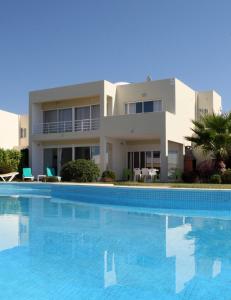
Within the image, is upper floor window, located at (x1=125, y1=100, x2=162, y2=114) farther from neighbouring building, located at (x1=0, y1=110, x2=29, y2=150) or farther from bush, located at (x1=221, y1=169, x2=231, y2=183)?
neighbouring building, located at (x1=0, y1=110, x2=29, y2=150)

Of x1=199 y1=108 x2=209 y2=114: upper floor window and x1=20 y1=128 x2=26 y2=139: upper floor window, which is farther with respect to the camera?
x1=20 y1=128 x2=26 y2=139: upper floor window

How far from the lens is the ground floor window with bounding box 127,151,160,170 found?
2502 cm

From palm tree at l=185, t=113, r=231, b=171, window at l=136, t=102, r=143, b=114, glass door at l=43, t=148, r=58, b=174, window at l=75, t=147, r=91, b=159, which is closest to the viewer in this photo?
palm tree at l=185, t=113, r=231, b=171

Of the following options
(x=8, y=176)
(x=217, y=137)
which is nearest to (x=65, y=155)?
(x=8, y=176)

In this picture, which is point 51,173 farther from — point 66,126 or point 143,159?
point 143,159

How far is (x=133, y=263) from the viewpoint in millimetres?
6691

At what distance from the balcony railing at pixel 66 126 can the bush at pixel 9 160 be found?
2.26 metres

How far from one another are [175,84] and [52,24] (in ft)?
28.6

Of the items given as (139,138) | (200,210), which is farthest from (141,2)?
(200,210)

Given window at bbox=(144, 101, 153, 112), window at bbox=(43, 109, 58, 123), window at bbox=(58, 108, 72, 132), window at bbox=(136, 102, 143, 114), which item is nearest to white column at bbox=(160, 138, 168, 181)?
window at bbox=(144, 101, 153, 112)

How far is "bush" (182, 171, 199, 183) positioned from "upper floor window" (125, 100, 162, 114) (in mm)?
5023

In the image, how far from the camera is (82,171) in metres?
22.5

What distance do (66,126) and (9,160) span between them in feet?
15.7

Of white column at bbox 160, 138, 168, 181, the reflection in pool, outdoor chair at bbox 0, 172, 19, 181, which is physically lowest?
the reflection in pool
